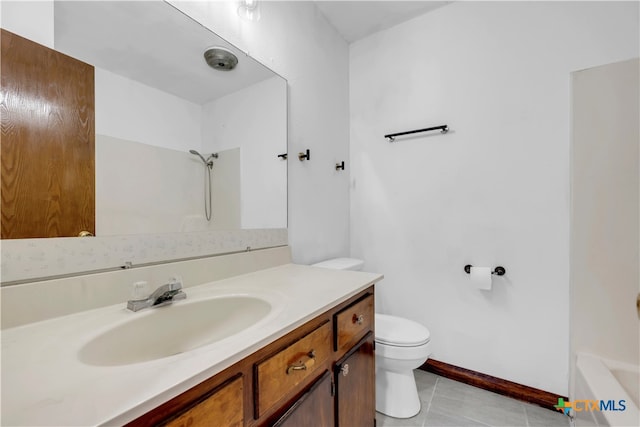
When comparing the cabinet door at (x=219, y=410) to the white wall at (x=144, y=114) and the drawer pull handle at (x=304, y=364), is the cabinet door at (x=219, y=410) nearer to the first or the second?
the drawer pull handle at (x=304, y=364)

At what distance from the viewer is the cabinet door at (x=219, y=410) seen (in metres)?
0.50

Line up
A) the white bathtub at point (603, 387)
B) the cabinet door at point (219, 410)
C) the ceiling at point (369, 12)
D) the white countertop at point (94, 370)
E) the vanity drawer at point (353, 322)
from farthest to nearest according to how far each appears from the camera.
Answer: the ceiling at point (369, 12)
the white bathtub at point (603, 387)
the vanity drawer at point (353, 322)
the cabinet door at point (219, 410)
the white countertop at point (94, 370)

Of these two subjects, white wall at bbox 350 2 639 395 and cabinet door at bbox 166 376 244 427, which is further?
white wall at bbox 350 2 639 395

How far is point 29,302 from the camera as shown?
2.30 ft

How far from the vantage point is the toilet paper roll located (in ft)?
5.53

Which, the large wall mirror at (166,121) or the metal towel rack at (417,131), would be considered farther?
the metal towel rack at (417,131)

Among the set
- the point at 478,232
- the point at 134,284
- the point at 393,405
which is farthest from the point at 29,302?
the point at 478,232

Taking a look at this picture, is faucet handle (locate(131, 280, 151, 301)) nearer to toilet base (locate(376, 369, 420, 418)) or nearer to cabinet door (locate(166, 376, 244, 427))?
cabinet door (locate(166, 376, 244, 427))

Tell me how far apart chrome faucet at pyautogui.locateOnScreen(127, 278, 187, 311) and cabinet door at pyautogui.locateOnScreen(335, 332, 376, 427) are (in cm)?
59

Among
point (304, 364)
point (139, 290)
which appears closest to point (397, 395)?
point (304, 364)

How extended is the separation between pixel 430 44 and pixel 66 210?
7.42 ft

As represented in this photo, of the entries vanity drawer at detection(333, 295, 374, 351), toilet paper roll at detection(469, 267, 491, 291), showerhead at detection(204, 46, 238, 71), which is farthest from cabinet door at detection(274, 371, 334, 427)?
showerhead at detection(204, 46, 238, 71)

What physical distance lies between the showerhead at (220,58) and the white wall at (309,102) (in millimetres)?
82

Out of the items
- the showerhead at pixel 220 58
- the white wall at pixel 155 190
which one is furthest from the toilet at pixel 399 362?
the showerhead at pixel 220 58
